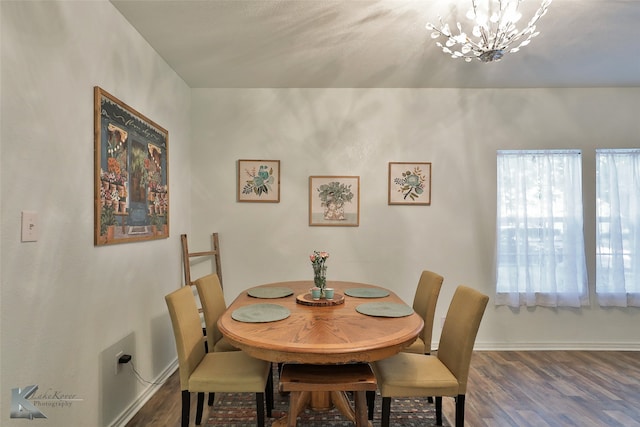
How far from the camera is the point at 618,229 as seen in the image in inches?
131

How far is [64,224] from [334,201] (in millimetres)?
Answer: 2220

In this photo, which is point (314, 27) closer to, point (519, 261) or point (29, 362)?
point (29, 362)

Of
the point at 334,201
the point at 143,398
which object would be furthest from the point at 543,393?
the point at 143,398

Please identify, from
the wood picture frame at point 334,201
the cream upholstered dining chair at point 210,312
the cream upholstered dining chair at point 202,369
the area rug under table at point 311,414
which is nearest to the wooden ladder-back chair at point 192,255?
the cream upholstered dining chair at point 210,312

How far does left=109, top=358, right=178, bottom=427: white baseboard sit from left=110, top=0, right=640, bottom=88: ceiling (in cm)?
243

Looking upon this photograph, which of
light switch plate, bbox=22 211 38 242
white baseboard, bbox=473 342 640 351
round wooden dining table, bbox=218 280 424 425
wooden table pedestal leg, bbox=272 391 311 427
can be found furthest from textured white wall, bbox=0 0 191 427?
white baseboard, bbox=473 342 640 351

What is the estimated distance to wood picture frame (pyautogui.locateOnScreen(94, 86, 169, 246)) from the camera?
188cm

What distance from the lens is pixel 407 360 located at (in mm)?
1929

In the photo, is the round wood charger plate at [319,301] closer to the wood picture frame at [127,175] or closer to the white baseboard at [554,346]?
the wood picture frame at [127,175]

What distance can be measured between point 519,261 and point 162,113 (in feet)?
11.3

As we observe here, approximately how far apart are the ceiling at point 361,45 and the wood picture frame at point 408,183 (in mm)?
772

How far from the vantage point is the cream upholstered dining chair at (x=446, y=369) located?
5.70 ft

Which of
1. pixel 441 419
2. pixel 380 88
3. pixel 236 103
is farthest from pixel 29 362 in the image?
pixel 380 88

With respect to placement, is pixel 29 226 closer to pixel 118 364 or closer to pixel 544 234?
pixel 118 364
